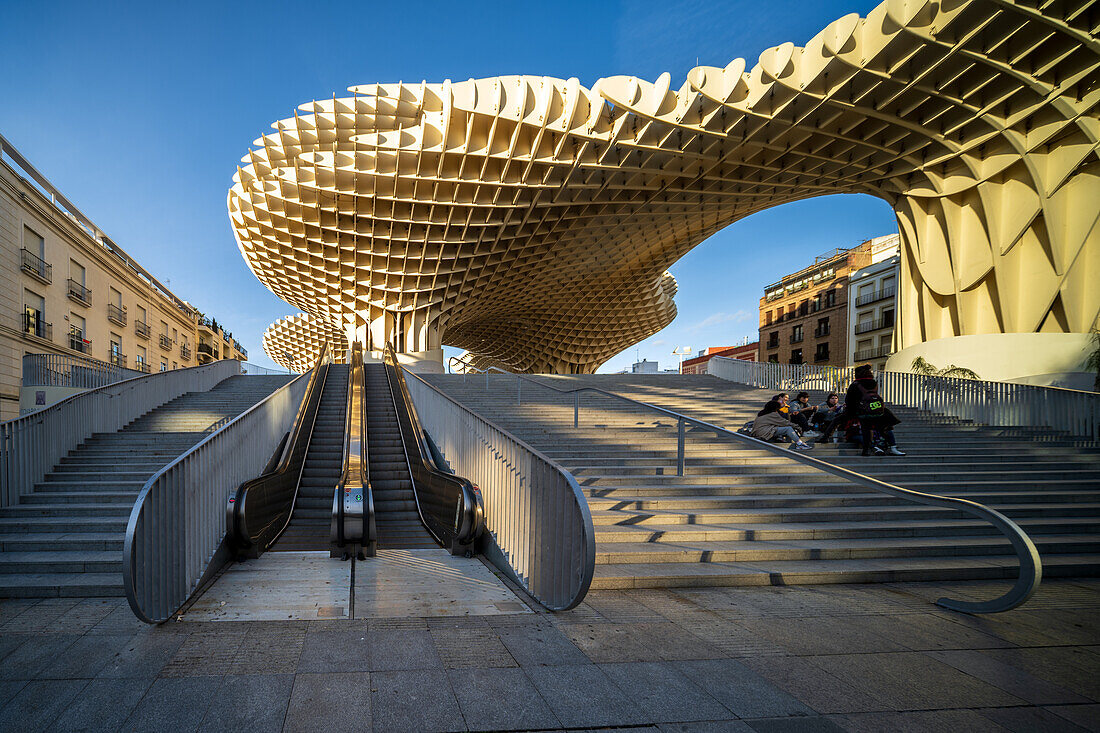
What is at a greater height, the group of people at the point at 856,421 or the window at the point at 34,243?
the window at the point at 34,243

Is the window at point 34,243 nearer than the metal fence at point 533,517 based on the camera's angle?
No

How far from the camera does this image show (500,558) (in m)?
4.95

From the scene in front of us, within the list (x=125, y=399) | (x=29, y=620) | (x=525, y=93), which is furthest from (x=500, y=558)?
(x=525, y=93)

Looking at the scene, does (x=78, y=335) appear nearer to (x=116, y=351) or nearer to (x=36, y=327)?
(x=36, y=327)

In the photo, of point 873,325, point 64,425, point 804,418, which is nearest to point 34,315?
point 64,425

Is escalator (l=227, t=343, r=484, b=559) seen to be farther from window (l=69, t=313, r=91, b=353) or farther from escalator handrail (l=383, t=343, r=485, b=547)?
window (l=69, t=313, r=91, b=353)

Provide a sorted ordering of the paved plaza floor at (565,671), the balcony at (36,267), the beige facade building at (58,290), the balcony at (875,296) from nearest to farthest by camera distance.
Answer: the paved plaza floor at (565,671) < the beige facade building at (58,290) < the balcony at (36,267) < the balcony at (875,296)

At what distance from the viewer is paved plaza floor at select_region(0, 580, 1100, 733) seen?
7.84 feet

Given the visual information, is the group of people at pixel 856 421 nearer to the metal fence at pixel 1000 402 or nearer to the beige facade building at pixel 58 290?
the metal fence at pixel 1000 402

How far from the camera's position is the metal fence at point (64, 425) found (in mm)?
5949

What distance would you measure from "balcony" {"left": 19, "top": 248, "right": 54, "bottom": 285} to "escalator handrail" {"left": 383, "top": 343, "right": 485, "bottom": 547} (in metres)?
14.9

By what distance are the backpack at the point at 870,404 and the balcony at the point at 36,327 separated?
2394cm

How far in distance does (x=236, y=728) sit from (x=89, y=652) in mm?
Answer: 1382

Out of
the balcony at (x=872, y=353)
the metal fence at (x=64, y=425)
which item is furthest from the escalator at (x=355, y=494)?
the balcony at (x=872, y=353)
